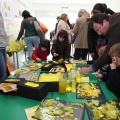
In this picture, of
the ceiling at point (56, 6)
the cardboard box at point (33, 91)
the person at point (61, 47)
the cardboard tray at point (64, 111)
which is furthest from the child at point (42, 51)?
the ceiling at point (56, 6)

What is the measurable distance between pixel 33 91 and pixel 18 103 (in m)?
0.13

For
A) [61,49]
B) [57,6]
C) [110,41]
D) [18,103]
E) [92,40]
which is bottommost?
[18,103]

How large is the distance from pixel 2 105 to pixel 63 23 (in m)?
2.96

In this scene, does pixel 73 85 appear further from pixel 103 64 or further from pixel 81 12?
pixel 81 12

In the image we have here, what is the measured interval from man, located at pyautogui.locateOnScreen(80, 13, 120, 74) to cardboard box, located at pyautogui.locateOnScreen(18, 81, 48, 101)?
521 mm

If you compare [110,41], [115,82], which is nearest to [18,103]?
[115,82]

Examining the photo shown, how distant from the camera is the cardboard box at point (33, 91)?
111 cm

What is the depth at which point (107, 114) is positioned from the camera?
0.90m

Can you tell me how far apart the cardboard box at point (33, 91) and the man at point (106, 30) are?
1.71ft

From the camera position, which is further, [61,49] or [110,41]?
[61,49]

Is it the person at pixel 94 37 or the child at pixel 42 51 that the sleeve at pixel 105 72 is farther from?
the child at pixel 42 51

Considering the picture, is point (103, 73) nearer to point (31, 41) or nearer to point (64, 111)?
point (64, 111)

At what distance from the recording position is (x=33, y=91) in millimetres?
1129

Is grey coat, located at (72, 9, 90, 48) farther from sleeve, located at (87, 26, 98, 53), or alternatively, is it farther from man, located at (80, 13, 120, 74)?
man, located at (80, 13, 120, 74)
